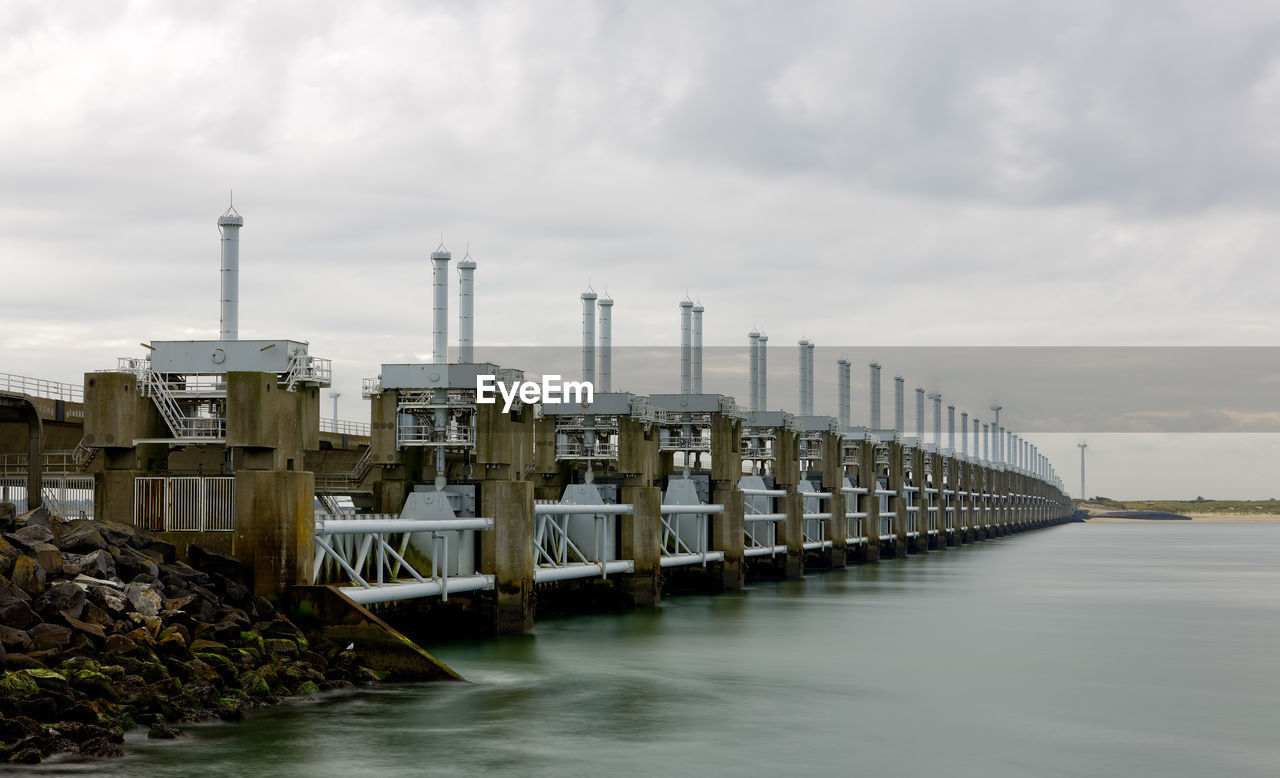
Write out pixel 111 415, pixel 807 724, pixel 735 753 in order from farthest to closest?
pixel 111 415 < pixel 807 724 < pixel 735 753

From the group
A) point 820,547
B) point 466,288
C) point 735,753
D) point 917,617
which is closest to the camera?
point 735,753

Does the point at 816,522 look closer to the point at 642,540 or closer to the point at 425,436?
the point at 642,540

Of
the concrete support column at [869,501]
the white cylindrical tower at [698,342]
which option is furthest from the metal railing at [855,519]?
the white cylindrical tower at [698,342]

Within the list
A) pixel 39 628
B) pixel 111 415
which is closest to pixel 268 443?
pixel 111 415

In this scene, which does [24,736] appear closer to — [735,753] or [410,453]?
[735,753]

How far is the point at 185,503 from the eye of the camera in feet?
115

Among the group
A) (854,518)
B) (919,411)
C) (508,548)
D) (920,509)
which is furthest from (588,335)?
(919,411)

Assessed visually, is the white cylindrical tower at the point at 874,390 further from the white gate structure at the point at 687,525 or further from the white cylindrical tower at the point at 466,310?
the white cylindrical tower at the point at 466,310

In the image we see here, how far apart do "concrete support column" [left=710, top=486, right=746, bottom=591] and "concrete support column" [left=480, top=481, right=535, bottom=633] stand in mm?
26299

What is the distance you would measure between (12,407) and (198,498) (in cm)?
2088

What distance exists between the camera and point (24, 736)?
78.1 ft

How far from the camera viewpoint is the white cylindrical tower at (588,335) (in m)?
71.8

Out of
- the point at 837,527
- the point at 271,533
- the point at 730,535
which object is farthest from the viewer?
the point at 837,527

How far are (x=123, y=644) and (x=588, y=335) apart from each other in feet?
150
